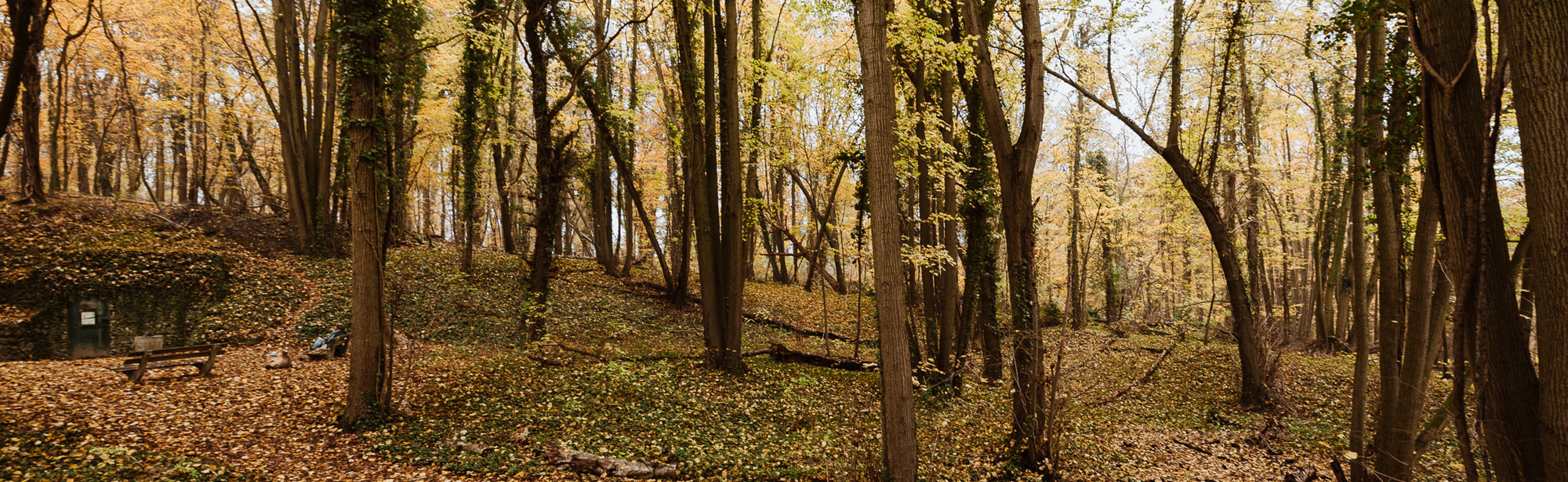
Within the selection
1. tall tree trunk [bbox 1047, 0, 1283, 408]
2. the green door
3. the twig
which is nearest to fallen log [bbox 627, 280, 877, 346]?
the twig

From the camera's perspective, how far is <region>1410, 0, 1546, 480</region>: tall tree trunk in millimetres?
3736

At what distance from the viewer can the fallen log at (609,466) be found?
6.14 metres

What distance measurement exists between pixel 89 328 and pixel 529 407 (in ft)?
32.1

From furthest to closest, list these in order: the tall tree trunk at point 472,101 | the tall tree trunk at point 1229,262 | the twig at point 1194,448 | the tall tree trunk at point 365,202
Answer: the tall tree trunk at point 472,101 → the tall tree trunk at point 1229,262 → the twig at point 1194,448 → the tall tree trunk at point 365,202

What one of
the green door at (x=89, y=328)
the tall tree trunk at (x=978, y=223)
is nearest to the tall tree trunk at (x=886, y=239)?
the tall tree trunk at (x=978, y=223)

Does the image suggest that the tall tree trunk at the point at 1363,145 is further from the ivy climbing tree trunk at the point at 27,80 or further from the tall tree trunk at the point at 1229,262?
the ivy climbing tree trunk at the point at 27,80

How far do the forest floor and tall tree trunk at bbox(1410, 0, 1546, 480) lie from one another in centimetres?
275

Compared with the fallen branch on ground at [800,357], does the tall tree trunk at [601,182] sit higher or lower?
higher

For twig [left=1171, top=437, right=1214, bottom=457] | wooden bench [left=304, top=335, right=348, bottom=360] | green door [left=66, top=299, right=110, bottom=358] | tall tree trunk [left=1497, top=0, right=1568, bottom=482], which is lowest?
twig [left=1171, top=437, right=1214, bottom=457]

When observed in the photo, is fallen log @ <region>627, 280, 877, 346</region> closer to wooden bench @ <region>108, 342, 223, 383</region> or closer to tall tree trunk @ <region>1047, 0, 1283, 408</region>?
tall tree trunk @ <region>1047, 0, 1283, 408</region>

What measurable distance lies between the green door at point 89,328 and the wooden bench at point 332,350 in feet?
13.3

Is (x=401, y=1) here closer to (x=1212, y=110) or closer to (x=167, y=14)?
(x=167, y=14)

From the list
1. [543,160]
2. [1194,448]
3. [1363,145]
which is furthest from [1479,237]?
[543,160]

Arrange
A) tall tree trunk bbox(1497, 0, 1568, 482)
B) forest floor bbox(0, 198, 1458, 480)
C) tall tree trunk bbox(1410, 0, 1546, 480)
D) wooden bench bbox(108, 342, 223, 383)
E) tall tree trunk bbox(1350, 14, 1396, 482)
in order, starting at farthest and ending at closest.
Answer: wooden bench bbox(108, 342, 223, 383) < forest floor bbox(0, 198, 1458, 480) < tall tree trunk bbox(1350, 14, 1396, 482) < tall tree trunk bbox(1410, 0, 1546, 480) < tall tree trunk bbox(1497, 0, 1568, 482)
